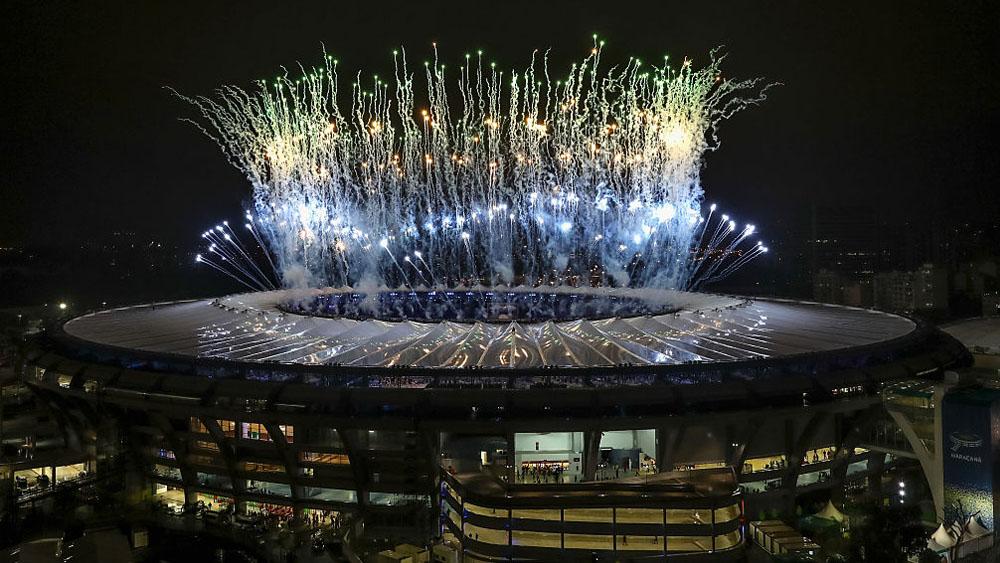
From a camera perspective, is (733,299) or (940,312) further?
(940,312)

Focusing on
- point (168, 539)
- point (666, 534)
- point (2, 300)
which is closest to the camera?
point (666, 534)

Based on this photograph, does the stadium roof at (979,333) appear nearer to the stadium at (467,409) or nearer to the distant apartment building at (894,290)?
the stadium at (467,409)

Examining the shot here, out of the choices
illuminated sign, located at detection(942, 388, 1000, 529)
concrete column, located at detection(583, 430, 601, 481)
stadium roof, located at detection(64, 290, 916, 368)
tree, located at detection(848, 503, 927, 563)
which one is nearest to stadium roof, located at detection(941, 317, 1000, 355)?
stadium roof, located at detection(64, 290, 916, 368)

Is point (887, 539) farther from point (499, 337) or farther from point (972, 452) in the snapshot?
point (499, 337)

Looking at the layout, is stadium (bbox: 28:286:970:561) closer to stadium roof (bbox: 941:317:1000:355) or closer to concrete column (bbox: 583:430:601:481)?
concrete column (bbox: 583:430:601:481)

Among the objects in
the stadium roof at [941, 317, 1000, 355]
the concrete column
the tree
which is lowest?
the tree

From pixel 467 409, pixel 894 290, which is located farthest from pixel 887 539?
pixel 894 290

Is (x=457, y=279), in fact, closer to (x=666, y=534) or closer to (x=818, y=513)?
(x=818, y=513)

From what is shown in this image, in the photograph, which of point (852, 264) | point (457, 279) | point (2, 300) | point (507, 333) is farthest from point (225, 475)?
point (852, 264)
